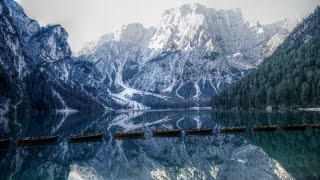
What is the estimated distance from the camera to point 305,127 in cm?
9462

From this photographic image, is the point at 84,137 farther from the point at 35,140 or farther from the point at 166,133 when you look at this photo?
the point at 166,133

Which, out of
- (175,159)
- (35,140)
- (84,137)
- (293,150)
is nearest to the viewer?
(293,150)

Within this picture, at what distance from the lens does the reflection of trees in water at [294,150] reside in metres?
46.4

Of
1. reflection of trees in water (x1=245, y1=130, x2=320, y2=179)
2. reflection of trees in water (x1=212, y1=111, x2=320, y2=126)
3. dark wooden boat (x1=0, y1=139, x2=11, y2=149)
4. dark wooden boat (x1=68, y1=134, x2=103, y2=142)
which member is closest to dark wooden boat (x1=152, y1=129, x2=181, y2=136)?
dark wooden boat (x1=68, y1=134, x2=103, y2=142)

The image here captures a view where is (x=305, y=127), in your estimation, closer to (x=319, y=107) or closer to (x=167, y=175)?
(x=167, y=175)

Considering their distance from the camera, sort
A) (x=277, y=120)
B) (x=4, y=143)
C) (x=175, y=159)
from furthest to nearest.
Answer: (x=277, y=120)
(x=4, y=143)
(x=175, y=159)

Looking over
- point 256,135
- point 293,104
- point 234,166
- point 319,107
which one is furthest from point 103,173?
point 293,104

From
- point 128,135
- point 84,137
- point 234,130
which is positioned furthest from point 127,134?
point 234,130

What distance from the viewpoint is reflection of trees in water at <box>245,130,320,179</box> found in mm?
46438

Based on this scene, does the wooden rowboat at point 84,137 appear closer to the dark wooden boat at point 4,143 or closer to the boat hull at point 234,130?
the dark wooden boat at point 4,143

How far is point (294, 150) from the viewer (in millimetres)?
63906

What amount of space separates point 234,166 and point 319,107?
130819mm

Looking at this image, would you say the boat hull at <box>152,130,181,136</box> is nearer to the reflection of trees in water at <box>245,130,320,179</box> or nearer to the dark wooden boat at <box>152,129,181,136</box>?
the dark wooden boat at <box>152,129,181,136</box>

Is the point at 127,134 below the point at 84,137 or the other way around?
the other way around
